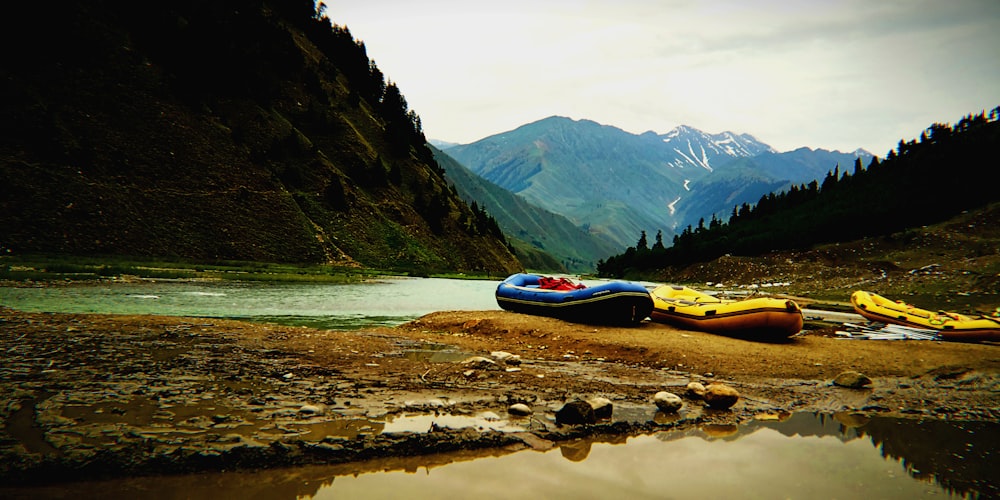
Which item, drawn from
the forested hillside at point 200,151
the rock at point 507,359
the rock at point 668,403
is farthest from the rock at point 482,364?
the forested hillside at point 200,151

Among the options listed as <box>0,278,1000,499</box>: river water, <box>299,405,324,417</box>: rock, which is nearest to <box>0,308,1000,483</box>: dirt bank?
<box>299,405,324,417</box>: rock

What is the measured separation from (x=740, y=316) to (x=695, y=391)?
10544mm

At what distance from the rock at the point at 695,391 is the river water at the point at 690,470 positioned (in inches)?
54.5

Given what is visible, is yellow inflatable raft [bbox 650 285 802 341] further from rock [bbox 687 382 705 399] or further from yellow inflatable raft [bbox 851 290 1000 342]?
rock [bbox 687 382 705 399]

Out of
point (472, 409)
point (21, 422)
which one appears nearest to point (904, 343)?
point (472, 409)

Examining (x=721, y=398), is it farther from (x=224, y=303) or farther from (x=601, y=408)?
(x=224, y=303)

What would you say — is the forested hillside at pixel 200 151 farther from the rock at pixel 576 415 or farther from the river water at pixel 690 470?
the rock at pixel 576 415

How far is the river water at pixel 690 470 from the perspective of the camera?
19.9 ft

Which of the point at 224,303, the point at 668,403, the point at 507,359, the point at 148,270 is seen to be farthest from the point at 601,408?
the point at 148,270

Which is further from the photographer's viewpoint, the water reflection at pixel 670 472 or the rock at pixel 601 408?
the rock at pixel 601 408

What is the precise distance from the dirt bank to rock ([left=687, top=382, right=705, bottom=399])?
15.7 inches

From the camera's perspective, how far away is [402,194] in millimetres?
104375

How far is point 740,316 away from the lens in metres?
20.2

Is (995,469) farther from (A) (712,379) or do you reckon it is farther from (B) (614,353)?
(B) (614,353)
